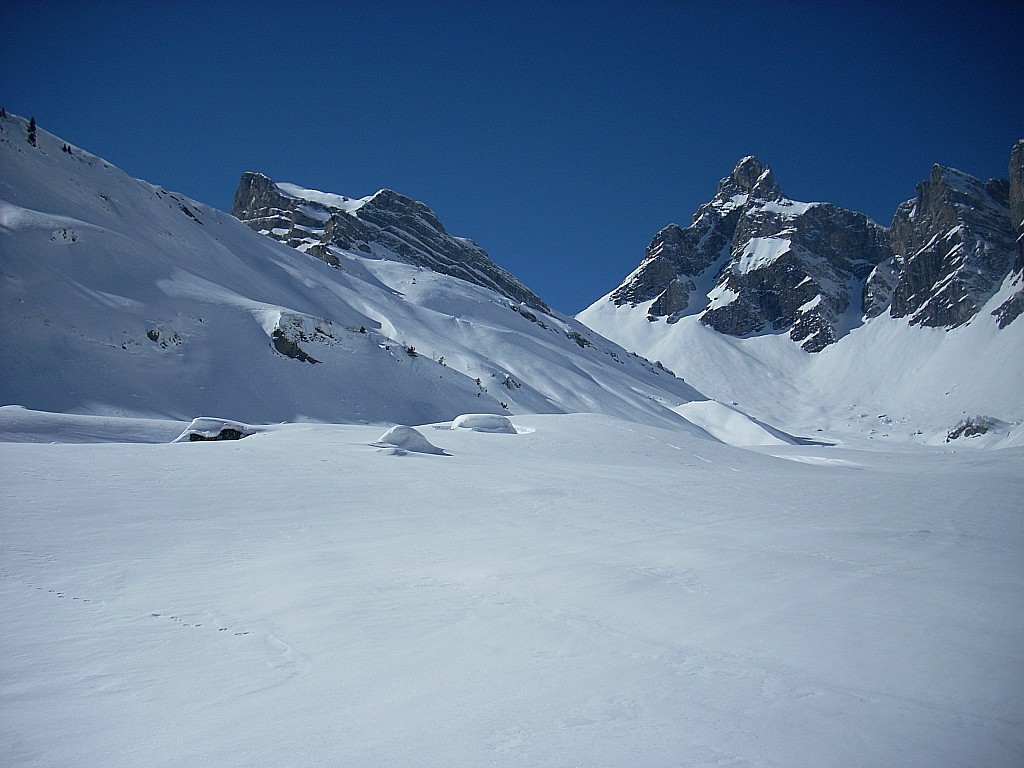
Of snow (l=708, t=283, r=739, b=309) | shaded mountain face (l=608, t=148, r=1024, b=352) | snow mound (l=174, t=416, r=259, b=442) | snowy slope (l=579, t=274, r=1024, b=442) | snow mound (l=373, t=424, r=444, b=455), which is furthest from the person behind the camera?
snow (l=708, t=283, r=739, b=309)

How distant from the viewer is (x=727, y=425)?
47.3 meters

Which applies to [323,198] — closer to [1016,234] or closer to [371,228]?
[371,228]

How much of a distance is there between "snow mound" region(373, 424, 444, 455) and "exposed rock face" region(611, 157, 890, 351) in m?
125

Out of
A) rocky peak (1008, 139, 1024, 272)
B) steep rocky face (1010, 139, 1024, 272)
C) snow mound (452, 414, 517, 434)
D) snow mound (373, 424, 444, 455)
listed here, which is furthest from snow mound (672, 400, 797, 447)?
steep rocky face (1010, 139, 1024, 272)

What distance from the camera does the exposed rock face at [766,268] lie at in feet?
428

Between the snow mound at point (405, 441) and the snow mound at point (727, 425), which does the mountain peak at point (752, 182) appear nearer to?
the snow mound at point (727, 425)

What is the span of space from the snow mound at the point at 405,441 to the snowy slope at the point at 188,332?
10.2 meters

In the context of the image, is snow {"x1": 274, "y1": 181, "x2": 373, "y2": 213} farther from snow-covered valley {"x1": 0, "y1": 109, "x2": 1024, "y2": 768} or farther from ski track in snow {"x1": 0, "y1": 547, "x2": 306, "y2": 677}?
ski track in snow {"x1": 0, "y1": 547, "x2": 306, "y2": 677}

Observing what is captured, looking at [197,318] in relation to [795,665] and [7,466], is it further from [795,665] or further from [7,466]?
[795,665]

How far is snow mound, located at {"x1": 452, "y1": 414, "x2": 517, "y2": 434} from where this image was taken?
743 inches

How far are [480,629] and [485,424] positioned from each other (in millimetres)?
15010

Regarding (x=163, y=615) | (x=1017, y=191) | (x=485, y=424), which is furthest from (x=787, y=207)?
(x=163, y=615)

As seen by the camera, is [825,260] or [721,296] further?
[721,296]

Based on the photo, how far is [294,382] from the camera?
24.6m
